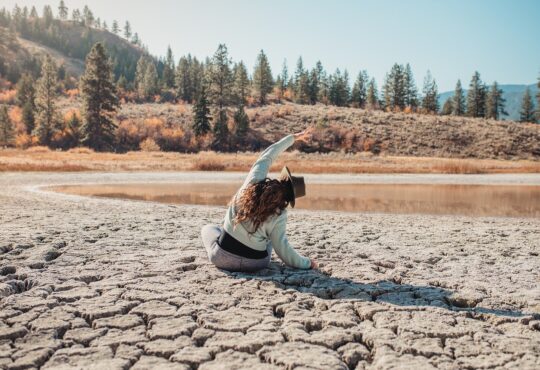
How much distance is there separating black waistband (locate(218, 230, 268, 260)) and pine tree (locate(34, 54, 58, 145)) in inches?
2341

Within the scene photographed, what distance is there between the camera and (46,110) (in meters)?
Answer: 60.7

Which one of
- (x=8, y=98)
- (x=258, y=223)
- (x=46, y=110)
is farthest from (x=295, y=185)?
(x=8, y=98)

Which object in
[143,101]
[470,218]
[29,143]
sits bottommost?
[470,218]

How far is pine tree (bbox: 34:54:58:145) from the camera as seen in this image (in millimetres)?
59312

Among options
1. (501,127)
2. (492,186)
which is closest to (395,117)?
(501,127)

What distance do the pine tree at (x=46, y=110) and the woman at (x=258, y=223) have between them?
195 ft

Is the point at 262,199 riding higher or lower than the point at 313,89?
lower

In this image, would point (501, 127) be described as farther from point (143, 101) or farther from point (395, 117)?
point (143, 101)

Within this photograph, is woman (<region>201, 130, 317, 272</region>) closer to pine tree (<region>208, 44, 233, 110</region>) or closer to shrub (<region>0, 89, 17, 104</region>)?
pine tree (<region>208, 44, 233, 110</region>)

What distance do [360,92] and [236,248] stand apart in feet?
379

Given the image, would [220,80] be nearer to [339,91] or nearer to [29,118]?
[29,118]

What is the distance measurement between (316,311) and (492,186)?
22.4m

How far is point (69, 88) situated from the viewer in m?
131

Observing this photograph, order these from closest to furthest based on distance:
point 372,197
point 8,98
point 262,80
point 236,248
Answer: point 236,248, point 372,197, point 262,80, point 8,98
